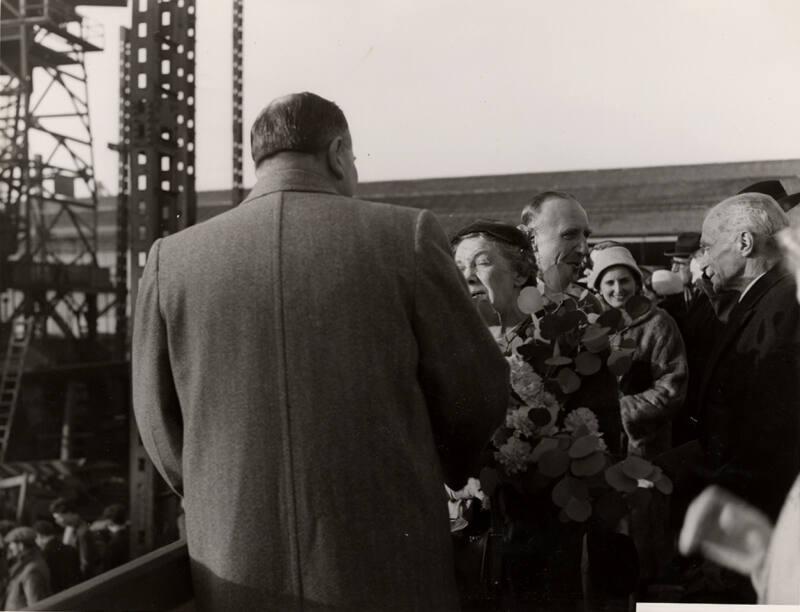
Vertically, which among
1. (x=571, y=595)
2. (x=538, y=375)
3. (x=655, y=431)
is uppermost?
(x=538, y=375)

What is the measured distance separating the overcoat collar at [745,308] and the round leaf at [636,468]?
441mm

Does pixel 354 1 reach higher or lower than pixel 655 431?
higher

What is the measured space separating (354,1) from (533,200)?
Answer: 0.64 meters

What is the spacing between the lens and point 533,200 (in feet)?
6.26

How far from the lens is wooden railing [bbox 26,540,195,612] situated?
1.07 metres

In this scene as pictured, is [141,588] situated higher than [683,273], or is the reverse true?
[683,273]

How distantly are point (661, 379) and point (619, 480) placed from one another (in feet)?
1.52

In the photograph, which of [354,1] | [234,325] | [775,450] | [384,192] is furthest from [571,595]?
[354,1]

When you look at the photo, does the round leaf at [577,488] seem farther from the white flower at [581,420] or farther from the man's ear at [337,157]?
the man's ear at [337,157]

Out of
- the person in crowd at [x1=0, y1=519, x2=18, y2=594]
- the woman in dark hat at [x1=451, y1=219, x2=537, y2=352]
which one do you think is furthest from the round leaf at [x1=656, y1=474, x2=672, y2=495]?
the person in crowd at [x1=0, y1=519, x2=18, y2=594]

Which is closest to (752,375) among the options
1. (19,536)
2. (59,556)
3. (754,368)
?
(754,368)

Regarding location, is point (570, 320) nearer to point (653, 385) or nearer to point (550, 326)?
point (550, 326)

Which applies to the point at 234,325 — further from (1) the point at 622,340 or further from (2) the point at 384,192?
(2) the point at 384,192

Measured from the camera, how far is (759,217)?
173 centimetres
